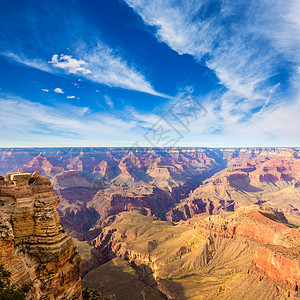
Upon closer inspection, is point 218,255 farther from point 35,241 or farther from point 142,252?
point 35,241

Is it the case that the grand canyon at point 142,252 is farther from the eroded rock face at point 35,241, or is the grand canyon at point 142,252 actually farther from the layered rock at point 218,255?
the layered rock at point 218,255

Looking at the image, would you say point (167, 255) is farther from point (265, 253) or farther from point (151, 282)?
point (265, 253)

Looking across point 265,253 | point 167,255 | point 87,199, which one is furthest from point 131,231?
point 87,199

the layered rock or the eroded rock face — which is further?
the layered rock

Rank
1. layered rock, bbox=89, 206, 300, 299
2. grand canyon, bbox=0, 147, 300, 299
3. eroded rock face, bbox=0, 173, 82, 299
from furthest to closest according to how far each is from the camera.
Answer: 1. layered rock, bbox=89, 206, 300, 299
2. grand canyon, bbox=0, 147, 300, 299
3. eroded rock face, bbox=0, 173, 82, 299

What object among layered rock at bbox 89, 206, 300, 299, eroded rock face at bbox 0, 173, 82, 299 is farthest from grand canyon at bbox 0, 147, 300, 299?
layered rock at bbox 89, 206, 300, 299

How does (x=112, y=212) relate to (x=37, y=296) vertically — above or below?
below

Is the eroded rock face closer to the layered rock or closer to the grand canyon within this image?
the grand canyon

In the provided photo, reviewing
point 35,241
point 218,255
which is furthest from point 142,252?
point 35,241

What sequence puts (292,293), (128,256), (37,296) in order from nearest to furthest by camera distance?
1. (37,296)
2. (292,293)
3. (128,256)
